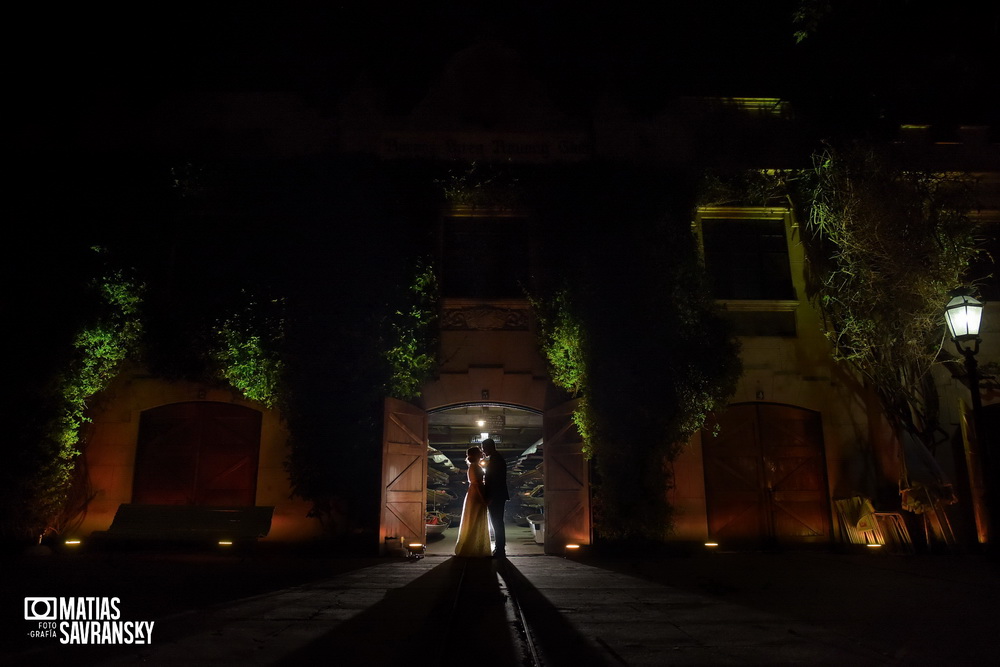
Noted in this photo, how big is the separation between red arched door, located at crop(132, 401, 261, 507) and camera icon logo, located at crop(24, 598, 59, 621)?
556 centimetres

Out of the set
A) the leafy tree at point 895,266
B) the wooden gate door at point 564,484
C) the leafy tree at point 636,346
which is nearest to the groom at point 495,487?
the leafy tree at point 636,346

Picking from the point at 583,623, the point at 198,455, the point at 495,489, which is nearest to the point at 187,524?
the point at 198,455

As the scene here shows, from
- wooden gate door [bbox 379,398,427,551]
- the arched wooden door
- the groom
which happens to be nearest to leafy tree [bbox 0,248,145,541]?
wooden gate door [bbox 379,398,427,551]

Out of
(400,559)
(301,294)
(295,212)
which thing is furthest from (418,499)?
(295,212)

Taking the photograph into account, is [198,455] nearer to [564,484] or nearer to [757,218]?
[564,484]

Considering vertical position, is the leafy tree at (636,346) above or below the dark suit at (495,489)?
above

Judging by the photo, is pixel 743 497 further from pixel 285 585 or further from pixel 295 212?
pixel 295 212

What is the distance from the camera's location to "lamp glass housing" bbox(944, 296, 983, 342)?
8.17 meters

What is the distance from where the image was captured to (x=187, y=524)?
963 centimetres

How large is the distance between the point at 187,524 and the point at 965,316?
1144cm

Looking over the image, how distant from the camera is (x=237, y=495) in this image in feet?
33.8

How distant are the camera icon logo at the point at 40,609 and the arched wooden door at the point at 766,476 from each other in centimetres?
878

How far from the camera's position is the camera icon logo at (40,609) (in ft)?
14.0

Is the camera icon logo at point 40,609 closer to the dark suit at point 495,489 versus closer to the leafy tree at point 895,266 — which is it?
the dark suit at point 495,489
